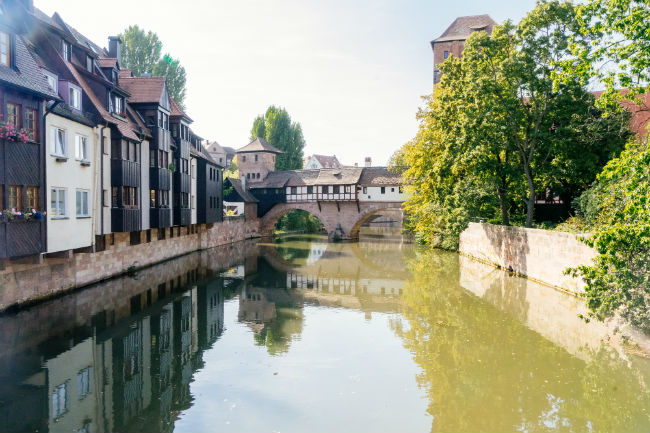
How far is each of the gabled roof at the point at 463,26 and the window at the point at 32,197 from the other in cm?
3843

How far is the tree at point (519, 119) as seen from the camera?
2002 centimetres

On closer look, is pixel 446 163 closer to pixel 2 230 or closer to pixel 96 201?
pixel 96 201

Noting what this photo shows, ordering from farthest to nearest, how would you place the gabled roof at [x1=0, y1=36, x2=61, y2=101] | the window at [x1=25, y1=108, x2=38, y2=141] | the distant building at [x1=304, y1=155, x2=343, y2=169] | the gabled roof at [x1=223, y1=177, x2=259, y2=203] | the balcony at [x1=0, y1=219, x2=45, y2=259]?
the distant building at [x1=304, y1=155, x2=343, y2=169], the gabled roof at [x1=223, y1=177, x2=259, y2=203], the window at [x1=25, y1=108, x2=38, y2=141], the gabled roof at [x1=0, y1=36, x2=61, y2=101], the balcony at [x1=0, y1=219, x2=45, y2=259]

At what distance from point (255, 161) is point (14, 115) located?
38.8 meters

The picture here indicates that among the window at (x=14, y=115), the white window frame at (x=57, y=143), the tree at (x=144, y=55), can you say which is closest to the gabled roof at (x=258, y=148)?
the tree at (x=144, y=55)

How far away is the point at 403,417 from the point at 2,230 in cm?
1111

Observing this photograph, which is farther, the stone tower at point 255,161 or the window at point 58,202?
the stone tower at point 255,161

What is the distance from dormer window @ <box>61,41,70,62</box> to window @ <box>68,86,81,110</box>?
1.56 meters

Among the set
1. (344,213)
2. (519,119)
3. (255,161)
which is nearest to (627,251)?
(519,119)

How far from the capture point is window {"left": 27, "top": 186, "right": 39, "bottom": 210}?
14344mm

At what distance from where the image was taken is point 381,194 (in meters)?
44.2

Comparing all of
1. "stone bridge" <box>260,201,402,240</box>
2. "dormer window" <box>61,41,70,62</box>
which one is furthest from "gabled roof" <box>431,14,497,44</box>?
"dormer window" <box>61,41,70,62</box>

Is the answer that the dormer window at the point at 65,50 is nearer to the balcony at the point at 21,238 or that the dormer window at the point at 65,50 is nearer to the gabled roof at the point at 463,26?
the balcony at the point at 21,238

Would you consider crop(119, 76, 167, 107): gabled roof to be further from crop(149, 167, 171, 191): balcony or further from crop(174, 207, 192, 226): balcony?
crop(174, 207, 192, 226): balcony
